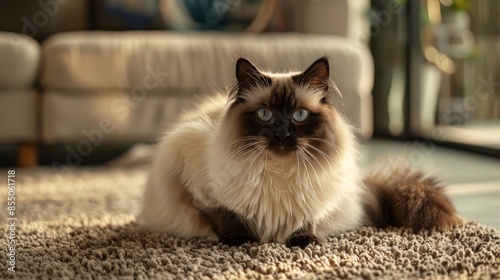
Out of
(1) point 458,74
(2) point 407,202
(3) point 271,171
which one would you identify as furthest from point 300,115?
(1) point 458,74

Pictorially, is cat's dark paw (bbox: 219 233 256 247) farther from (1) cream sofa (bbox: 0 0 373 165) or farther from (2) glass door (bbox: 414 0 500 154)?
(2) glass door (bbox: 414 0 500 154)

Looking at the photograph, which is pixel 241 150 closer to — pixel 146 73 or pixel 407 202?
pixel 407 202

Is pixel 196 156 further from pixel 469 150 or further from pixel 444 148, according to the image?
pixel 444 148

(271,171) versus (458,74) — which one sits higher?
(271,171)

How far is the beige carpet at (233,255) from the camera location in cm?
127

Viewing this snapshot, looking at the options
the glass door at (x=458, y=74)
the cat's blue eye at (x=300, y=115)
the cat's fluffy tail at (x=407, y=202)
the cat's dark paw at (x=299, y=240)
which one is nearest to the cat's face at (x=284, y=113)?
the cat's blue eye at (x=300, y=115)

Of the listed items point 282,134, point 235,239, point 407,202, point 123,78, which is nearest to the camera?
point 282,134

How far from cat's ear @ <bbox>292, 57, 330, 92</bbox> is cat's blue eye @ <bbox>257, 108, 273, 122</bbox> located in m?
0.10

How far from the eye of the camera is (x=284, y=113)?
54.7 inches

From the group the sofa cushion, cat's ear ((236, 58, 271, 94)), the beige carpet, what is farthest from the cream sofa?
cat's ear ((236, 58, 271, 94))

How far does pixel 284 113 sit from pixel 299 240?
1.05 feet

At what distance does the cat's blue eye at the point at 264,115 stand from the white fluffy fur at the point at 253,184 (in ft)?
0.24

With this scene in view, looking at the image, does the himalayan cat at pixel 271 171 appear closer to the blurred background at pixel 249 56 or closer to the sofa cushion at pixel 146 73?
the blurred background at pixel 249 56

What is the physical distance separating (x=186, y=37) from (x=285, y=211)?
1.87 meters
